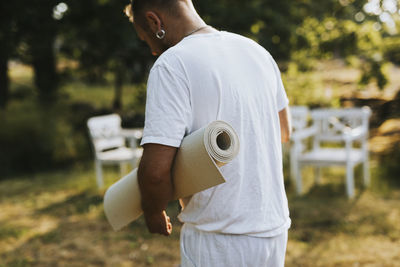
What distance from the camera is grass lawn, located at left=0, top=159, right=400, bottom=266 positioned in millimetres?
4047

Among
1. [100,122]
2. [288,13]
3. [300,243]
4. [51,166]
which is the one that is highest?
[288,13]

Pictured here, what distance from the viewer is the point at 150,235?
468 cm

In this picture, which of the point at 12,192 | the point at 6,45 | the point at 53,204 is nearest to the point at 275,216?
the point at 53,204

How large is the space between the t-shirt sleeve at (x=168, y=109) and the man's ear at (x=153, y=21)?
200 millimetres

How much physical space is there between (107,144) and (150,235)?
7.61ft

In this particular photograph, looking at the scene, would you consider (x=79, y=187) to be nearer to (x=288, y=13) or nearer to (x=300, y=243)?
(x=300, y=243)

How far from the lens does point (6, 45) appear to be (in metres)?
7.40

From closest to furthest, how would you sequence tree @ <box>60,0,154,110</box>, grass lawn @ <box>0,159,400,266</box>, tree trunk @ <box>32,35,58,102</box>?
1. grass lawn @ <box>0,159,400,266</box>
2. tree @ <box>60,0,154,110</box>
3. tree trunk @ <box>32,35,58,102</box>

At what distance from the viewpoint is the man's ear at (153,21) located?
1.44 meters

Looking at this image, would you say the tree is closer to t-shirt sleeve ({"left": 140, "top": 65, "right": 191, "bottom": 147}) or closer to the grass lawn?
the grass lawn

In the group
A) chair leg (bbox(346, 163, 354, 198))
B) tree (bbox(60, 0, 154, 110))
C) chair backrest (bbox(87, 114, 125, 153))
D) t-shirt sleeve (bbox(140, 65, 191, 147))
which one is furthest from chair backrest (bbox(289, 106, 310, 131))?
t-shirt sleeve (bbox(140, 65, 191, 147))

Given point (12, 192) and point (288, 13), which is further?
point (288, 13)

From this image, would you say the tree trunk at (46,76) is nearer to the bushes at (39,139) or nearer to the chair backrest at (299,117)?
the bushes at (39,139)

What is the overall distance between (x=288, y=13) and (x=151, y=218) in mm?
9284
